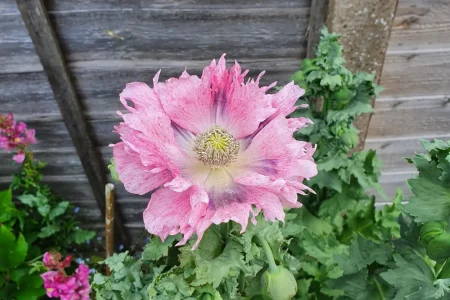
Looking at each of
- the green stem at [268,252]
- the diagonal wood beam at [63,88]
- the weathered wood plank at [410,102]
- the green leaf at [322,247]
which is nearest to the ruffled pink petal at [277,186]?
the green stem at [268,252]

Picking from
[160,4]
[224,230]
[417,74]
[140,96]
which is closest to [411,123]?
[417,74]

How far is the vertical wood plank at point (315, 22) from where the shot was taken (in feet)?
4.57

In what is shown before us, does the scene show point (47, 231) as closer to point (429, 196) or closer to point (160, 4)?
point (160, 4)

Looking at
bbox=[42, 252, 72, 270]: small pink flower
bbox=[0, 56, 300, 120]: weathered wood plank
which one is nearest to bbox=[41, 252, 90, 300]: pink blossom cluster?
bbox=[42, 252, 72, 270]: small pink flower

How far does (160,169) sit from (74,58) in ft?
3.55

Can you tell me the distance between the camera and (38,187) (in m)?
1.88

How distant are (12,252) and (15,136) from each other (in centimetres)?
45

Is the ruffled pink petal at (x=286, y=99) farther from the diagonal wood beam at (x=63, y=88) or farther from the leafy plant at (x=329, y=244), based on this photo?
the diagonal wood beam at (x=63, y=88)

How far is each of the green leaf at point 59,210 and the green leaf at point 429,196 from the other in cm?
147

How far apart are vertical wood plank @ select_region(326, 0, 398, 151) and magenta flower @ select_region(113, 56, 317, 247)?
2.66 ft

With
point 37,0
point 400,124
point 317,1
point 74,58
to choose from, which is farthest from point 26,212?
point 400,124

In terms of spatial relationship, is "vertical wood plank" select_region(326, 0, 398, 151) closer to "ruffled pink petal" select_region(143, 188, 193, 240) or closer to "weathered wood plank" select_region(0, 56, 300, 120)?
"weathered wood plank" select_region(0, 56, 300, 120)

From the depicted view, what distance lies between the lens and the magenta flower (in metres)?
0.62

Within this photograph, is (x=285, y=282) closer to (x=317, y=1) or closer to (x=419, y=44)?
(x=317, y=1)
